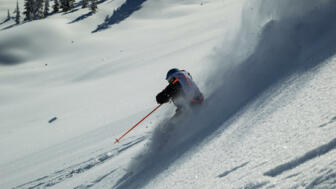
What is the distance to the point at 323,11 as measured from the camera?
21.3 feet

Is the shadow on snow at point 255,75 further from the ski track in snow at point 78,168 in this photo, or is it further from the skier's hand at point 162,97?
the ski track in snow at point 78,168

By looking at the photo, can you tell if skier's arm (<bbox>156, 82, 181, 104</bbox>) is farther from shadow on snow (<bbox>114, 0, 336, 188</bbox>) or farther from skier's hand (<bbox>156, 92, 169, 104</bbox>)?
shadow on snow (<bbox>114, 0, 336, 188</bbox>)

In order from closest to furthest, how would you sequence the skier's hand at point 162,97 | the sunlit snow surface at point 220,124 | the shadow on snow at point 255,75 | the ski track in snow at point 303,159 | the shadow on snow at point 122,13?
the ski track in snow at point 303,159
the sunlit snow surface at point 220,124
the shadow on snow at point 255,75
the skier's hand at point 162,97
the shadow on snow at point 122,13

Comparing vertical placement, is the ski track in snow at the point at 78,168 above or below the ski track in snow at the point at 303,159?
below

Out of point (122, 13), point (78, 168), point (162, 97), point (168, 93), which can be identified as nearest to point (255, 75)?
point (168, 93)

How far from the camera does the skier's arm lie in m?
6.98

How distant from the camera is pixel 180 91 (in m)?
7.12

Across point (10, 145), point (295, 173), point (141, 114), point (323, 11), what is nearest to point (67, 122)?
point (10, 145)

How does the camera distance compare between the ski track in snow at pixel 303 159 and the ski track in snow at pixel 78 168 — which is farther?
the ski track in snow at pixel 78 168

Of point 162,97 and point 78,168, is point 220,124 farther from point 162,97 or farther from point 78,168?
point 78,168

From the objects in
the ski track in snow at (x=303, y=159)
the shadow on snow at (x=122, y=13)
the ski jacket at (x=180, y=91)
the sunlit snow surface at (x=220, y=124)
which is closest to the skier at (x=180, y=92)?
the ski jacket at (x=180, y=91)

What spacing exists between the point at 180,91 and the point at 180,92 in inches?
0.8

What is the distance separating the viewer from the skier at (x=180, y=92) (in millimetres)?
7020

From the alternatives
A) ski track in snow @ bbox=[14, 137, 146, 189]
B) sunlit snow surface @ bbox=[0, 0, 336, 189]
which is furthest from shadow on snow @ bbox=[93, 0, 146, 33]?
ski track in snow @ bbox=[14, 137, 146, 189]
